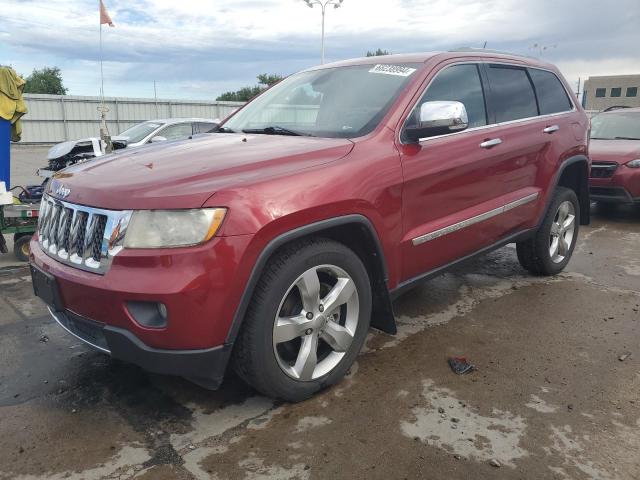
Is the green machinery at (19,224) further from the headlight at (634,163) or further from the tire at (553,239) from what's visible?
the headlight at (634,163)

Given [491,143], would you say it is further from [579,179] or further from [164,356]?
[164,356]

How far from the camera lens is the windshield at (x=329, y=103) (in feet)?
10.9

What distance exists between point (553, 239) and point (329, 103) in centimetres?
267

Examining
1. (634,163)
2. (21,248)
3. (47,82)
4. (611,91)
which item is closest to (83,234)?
(21,248)

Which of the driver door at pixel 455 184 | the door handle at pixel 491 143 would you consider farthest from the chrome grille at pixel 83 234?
the door handle at pixel 491 143

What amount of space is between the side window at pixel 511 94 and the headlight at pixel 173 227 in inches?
Answer: 101

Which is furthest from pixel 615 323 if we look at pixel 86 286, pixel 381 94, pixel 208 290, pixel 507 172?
pixel 86 286

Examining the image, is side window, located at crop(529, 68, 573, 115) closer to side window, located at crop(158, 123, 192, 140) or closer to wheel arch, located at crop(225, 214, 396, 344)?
wheel arch, located at crop(225, 214, 396, 344)

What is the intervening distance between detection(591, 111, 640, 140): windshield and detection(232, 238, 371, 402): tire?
7809mm

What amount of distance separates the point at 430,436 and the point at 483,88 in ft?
8.45

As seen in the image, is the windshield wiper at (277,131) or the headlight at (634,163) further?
the headlight at (634,163)

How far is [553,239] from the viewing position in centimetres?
502

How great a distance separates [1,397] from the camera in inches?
118

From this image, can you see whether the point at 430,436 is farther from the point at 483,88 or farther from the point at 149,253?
the point at 483,88
